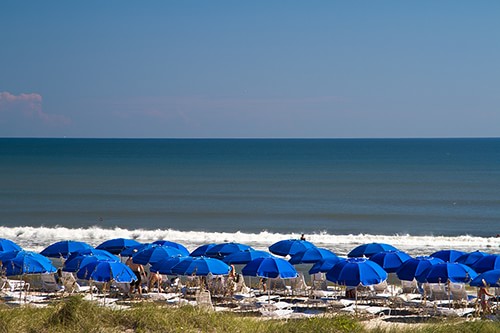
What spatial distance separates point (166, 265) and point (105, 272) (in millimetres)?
1929

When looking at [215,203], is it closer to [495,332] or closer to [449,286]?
[449,286]

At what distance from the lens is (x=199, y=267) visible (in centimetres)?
2070

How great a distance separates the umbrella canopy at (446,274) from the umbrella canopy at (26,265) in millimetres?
10122

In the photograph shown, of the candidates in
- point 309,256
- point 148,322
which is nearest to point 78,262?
point 309,256

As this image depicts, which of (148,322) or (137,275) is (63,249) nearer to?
(137,275)

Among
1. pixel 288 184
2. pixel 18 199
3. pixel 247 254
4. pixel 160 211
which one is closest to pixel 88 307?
pixel 247 254

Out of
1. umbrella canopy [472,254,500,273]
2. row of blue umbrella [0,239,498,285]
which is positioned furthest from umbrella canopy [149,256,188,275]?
umbrella canopy [472,254,500,273]

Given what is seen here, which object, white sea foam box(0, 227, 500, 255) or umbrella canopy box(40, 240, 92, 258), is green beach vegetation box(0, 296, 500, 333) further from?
white sea foam box(0, 227, 500, 255)

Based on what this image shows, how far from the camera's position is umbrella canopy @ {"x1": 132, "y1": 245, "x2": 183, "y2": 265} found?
22997mm

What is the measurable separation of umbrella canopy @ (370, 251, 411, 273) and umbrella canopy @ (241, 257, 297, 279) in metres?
3.23

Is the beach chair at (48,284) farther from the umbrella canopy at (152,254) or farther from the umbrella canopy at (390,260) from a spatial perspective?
the umbrella canopy at (390,260)

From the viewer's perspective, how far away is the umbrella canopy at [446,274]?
A: 20203 mm

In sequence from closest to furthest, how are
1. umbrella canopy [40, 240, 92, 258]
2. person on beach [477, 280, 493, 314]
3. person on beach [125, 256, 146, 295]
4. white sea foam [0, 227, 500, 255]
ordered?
1. person on beach [477, 280, 493, 314]
2. person on beach [125, 256, 146, 295]
3. umbrella canopy [40, 240, 92, 258]
4. white sea foam [0, 227, 500, 255]

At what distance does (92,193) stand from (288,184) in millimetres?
20395
